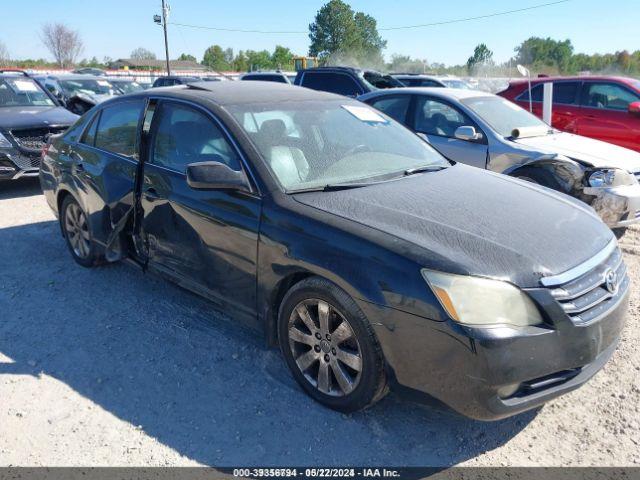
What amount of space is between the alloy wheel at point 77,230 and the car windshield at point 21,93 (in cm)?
538

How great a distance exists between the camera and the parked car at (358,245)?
2.44 m

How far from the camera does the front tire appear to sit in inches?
105

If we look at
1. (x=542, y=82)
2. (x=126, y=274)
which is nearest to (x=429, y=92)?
(x=542, y=82)

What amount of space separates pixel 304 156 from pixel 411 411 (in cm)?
161

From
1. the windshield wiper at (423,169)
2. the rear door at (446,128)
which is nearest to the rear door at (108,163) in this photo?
the windshield wiper at (423,169)

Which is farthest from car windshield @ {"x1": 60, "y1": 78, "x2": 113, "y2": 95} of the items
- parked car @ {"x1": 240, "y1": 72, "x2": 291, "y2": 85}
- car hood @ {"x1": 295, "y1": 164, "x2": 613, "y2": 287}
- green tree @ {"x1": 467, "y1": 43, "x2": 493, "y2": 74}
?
green tree @ {"x1": 467, "y1": 43, "x2": 493, "y2": 74}

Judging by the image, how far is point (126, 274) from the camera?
4906 mm

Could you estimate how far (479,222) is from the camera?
2.87 meters

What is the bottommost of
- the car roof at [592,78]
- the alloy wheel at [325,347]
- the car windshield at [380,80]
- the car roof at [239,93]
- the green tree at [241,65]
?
the alloy wheel at [325,347]

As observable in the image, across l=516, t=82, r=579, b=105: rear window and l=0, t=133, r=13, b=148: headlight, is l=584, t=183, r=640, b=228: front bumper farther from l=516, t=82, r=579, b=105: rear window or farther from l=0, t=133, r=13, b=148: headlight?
l=0, t=133, r=13, b=148: headlight

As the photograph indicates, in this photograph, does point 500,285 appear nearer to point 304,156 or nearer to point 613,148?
point 304,156

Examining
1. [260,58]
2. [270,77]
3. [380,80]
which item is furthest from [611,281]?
[260,58]

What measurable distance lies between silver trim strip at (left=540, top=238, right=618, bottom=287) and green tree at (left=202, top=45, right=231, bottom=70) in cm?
8532

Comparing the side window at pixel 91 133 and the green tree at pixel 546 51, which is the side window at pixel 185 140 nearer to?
the side window at pixel 91 133
